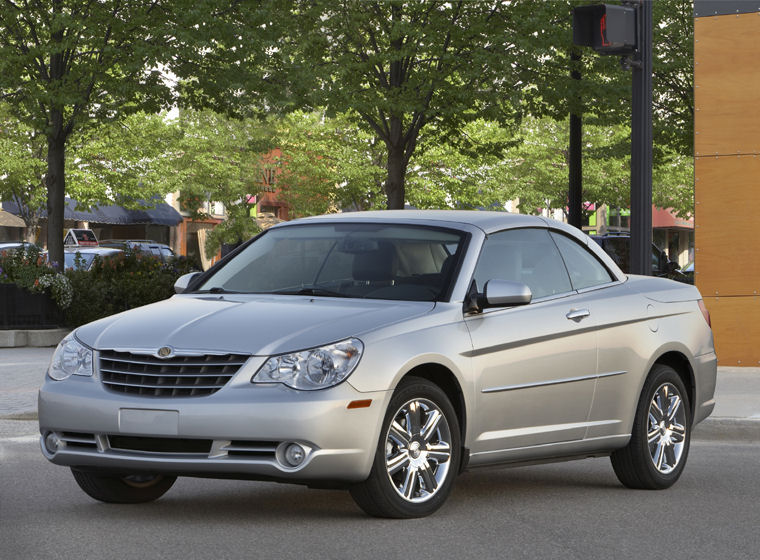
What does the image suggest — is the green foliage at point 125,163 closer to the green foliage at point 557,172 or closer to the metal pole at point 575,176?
the green foliage at point 557,172

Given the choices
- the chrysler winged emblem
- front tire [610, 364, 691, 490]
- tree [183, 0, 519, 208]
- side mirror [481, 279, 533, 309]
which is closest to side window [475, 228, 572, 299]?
side mirror [481, 279, 533, 309]

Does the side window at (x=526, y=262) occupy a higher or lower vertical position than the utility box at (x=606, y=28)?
lower

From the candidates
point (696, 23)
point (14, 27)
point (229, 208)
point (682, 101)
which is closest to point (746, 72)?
point (696, 23)

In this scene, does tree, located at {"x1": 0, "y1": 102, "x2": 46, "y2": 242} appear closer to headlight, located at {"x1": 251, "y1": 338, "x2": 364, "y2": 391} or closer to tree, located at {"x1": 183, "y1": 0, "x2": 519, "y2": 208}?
tree, located at {"x1": 183, "y1": 0, "x2": 519, "y2": 208}

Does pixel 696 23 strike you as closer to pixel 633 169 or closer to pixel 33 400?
pixel 633 169

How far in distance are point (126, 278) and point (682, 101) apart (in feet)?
49.8

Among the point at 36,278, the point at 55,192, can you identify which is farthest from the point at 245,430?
the point at 55,192

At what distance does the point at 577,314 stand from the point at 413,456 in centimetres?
165

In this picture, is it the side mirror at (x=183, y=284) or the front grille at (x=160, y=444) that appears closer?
the front grille at (x=160, y=444)

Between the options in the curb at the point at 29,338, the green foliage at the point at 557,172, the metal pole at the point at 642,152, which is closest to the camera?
the metal pole at the point at 642,152

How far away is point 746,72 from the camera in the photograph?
16859 mm

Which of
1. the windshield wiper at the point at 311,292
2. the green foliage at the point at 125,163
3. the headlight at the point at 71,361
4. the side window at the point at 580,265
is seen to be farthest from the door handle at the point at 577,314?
the green foliage at the point at 125,163

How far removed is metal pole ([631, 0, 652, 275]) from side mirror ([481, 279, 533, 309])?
17.9 feet

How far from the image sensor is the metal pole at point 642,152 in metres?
13.0
